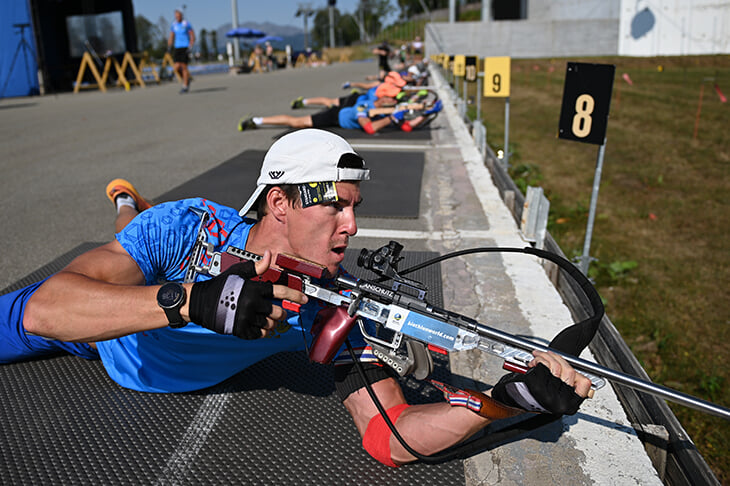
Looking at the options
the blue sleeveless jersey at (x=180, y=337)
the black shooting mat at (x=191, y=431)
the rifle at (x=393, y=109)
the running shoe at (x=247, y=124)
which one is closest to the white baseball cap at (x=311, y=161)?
the blue sleeveless jersey at (x=180, y=337)

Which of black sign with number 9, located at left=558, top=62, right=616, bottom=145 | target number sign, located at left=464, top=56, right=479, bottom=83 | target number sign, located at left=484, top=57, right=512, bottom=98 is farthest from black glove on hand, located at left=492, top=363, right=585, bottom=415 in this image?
target number sign, located at left=464, top=56, right=479, bottom=83

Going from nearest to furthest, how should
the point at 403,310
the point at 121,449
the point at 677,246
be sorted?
the point at 403,310 < the point at 121,449 < the point at 677,246

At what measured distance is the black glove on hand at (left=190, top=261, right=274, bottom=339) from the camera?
1.81 meters

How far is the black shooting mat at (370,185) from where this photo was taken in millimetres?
5961

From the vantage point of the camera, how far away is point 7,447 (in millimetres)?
2432

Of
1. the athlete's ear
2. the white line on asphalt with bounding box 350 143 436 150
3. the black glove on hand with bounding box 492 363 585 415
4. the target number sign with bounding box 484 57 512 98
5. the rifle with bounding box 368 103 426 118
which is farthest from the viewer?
the rifle with bounding box 368 103 426 118

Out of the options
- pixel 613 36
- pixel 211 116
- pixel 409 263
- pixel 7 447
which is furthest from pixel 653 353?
pixel 613 36

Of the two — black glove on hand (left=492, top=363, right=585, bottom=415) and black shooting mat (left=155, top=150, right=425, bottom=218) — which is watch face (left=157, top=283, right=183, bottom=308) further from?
black shooting mat (left=155, top=150, right=425, bottom=218)

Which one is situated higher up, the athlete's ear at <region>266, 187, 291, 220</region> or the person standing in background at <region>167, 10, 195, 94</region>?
the person standing in background at <region>167, 10, 195, 94</region>

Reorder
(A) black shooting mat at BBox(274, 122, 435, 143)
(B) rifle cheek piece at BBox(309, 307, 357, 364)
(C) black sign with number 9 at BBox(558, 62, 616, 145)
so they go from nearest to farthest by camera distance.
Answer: (B) rifle cheek piece at BBox(309, 307, 357, 364) < (C) black sign with number 9 at BBox(558, 62, 616, 145) < (A) black shooting mat at BBox(274, 122, 435, 143)

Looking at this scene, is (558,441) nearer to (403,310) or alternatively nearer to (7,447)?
(403,310)

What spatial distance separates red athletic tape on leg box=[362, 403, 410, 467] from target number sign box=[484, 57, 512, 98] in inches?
255

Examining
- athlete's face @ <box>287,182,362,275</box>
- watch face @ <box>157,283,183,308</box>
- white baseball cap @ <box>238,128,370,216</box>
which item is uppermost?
white baseball cap @ <box>238,128,370,216</box>

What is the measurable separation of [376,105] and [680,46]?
38208mm
